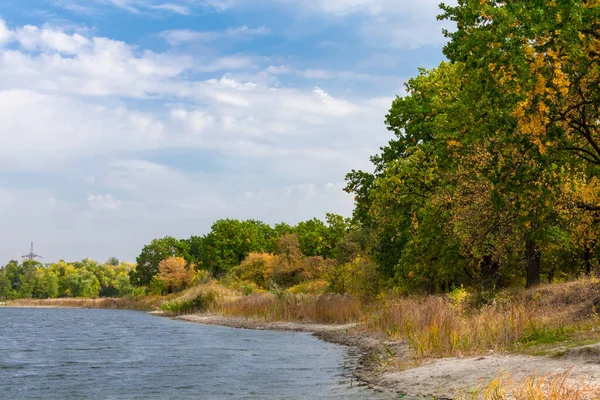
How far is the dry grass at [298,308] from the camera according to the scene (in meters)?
45.3

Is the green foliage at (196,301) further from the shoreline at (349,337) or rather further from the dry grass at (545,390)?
the dry grass at (545,390)

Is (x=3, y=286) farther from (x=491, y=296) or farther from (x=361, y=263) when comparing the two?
(x=491, y=296)

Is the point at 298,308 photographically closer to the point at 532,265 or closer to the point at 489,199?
the point at 532,265

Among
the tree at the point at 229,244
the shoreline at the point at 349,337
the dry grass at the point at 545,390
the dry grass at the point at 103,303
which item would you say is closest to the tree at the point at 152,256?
the dry grass at the point at 103,303

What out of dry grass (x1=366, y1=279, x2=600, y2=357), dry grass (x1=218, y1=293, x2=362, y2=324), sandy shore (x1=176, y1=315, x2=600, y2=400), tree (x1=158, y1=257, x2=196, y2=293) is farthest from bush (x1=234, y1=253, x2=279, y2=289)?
sandy shore (x1=176, y1=315, x2=600, y2=400)

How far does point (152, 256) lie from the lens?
464 feet

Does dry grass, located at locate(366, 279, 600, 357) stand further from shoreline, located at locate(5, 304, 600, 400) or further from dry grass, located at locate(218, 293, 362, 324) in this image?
dry grass, located at locate(218, 293, 362, 324)

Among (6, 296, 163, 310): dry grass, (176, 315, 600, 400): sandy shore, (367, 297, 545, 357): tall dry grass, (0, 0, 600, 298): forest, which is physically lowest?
(6, 296, 163, 310): dry grass

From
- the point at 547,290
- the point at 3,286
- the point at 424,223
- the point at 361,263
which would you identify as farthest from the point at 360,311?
the point at 3,286

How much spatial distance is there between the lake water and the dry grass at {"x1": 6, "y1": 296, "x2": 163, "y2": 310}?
248 feet

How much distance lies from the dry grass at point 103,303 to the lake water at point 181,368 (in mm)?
75561

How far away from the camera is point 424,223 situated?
3572 cm

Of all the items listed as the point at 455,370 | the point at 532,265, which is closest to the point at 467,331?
the point at 455,370

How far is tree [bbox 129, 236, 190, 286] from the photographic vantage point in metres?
140
